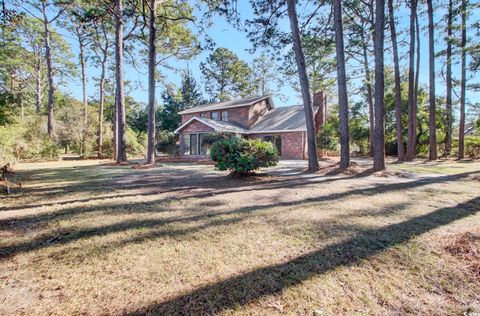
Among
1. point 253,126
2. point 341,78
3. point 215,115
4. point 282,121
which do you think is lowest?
point 253,126

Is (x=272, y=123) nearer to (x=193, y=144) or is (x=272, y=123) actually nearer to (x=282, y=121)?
(x=282, y=121)

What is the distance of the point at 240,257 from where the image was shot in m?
2.62

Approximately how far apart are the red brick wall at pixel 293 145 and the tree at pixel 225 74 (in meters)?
19.3

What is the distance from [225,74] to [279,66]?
2401cm

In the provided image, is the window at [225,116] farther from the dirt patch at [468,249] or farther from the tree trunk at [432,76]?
the dirt patch at [468,249]

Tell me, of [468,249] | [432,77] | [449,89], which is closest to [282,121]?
[432,77]

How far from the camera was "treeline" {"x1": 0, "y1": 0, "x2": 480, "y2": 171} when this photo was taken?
9.38 meters

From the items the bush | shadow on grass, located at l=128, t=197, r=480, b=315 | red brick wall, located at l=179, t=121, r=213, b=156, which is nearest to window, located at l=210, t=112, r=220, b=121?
red brick wall, located at l=179, t=121, r=213, b=156

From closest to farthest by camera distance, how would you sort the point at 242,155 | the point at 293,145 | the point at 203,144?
the point at 242,155 → the point at 293,145 → the point at 203,144

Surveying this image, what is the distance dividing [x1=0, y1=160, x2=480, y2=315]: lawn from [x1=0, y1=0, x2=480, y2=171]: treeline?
15.0 feet

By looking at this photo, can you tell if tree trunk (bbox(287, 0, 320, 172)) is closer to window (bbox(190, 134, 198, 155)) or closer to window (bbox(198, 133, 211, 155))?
window (bbox(198, 133, 211, 155))

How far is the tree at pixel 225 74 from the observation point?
3516 cm

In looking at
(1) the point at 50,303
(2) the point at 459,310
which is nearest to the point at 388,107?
(2) the point at 459,310

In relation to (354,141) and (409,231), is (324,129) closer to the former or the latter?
(354,141)
